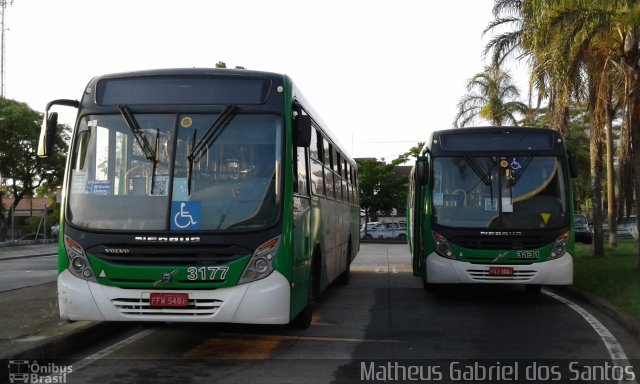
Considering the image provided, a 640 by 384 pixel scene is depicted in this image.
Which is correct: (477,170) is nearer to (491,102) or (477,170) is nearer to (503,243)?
(503,243)

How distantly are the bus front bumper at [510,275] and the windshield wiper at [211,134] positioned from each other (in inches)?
225

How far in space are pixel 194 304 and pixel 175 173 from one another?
1.39m

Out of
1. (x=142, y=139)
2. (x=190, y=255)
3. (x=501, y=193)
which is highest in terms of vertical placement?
(x=142, y=139)

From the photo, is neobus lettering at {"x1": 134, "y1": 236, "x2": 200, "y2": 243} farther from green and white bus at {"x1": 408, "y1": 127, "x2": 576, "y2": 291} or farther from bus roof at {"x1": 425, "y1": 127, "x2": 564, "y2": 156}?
bus roof at {"x1": 425, "y1": 127, "x2": 564, "y2": 156}

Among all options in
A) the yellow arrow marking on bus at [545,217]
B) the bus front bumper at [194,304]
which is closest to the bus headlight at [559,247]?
the yellow arrow marking on bus at [545,217]

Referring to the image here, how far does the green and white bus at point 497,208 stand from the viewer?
12281mm

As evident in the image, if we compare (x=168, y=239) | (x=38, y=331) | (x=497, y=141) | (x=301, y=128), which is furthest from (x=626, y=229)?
(x=168, y=239)

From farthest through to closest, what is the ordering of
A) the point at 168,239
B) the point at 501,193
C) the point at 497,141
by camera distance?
the point at 497,141 < the point at 501,193 < the point at 168,239

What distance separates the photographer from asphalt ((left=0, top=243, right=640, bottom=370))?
7836 millimetres

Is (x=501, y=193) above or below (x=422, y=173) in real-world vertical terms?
below

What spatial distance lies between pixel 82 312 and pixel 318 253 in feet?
12.3

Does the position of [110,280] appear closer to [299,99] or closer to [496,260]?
[299,99]

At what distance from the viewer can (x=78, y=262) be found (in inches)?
313

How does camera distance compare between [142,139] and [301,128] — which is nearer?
[142,139]
